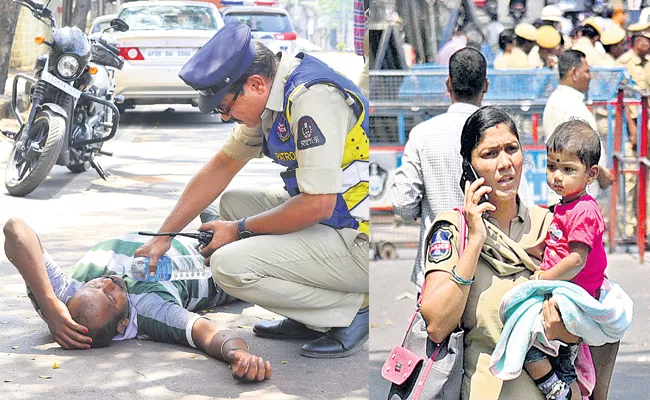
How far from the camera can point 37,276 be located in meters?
A: 4.23

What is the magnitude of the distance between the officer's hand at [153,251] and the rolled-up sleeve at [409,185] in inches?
54.4

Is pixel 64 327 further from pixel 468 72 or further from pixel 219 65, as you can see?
pixel 468 72

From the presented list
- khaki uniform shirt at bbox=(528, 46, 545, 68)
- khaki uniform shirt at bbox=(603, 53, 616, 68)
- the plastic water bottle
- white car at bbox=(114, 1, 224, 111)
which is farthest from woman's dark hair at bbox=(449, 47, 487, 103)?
white car at bbox=(114, 1, 224, 111)

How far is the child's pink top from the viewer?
7.70 feet

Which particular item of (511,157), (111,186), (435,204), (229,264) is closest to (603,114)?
(435,204)

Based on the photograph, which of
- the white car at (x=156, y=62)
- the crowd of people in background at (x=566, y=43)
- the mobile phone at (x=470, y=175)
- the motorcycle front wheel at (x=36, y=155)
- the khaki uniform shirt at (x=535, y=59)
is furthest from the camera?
the white car at (x=156, y=62)

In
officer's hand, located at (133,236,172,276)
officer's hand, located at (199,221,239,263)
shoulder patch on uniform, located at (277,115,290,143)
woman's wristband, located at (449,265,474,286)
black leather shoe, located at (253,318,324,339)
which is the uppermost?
woman's wristband, located at (449,265,474,286)

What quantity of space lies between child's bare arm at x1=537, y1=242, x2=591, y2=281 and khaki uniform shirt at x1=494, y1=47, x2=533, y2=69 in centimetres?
93

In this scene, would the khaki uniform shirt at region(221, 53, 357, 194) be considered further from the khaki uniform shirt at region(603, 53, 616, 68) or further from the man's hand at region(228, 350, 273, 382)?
the khaki uniform shirt at region(603, 53, 616, 68)

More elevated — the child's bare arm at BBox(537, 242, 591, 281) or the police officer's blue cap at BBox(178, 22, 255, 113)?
the police officer's blue cap at BBox(178, 22, 255, 113)

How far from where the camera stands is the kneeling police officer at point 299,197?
402cm

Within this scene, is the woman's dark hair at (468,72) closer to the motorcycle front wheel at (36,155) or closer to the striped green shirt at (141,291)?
the striped green shirt at (141,291)

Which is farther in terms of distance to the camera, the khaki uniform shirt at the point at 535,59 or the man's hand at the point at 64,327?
the man's hand at the point at 64,327

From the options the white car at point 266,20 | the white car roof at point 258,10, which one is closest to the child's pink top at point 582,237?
the white car at point 266,20
